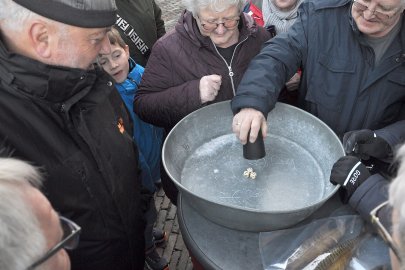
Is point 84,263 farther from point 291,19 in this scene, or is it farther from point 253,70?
point 291,19

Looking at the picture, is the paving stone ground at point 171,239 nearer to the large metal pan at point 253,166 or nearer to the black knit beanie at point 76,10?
the large metal pan at point 253,166

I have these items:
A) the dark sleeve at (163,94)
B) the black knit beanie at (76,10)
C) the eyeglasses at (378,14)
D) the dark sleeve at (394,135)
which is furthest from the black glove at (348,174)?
the black knit beanie at (76,10)

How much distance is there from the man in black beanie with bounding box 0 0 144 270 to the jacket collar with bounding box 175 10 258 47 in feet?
1.65

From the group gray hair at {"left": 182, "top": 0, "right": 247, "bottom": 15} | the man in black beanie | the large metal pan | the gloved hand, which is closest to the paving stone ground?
the man in black beanie

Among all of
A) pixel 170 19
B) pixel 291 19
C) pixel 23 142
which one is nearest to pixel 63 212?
pixel 23 142

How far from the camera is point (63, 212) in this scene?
137 centimetres

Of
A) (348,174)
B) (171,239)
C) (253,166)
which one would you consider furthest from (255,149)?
(171,239)

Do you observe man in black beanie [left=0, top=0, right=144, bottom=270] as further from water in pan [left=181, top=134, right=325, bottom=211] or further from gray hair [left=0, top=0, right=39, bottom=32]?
water in pan [left=181, top=134, right=325, bottom=211]

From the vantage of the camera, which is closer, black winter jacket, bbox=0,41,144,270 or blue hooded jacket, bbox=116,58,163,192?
black winter jacket, bbox=0,41,144,270

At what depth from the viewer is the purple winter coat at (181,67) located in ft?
6.17

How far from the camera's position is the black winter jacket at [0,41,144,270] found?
48.9 inches

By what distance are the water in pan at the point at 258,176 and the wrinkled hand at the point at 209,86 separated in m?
0.26

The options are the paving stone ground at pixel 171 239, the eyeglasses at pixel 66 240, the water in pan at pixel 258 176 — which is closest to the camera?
the eyeglasses at pixel 66 240

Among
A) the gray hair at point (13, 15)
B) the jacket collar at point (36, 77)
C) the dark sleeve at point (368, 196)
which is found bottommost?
the dark sleeve at point (368, 196)
